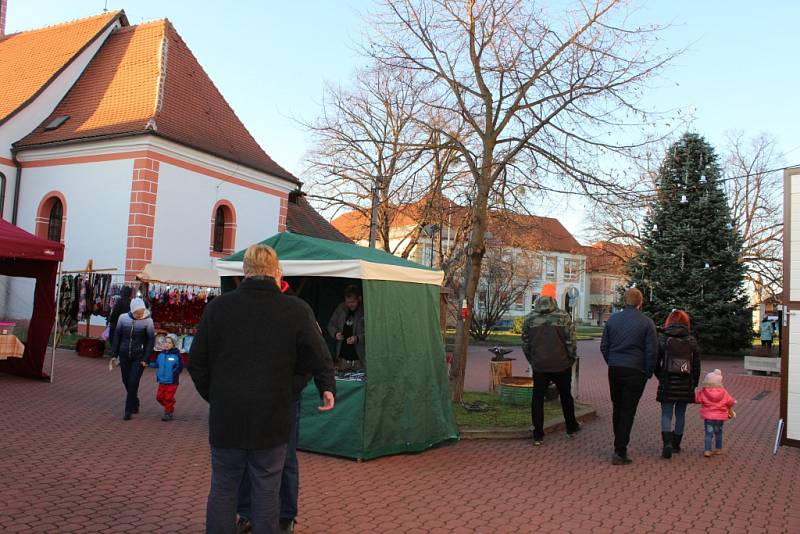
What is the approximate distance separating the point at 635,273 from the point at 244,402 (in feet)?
88.8

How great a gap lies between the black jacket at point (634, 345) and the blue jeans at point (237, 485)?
4949 millimetres

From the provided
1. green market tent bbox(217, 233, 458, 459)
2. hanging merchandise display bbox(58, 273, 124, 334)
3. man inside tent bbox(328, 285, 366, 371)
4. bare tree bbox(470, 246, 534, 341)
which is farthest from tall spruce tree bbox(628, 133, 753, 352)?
man inside tent bbox(328, 285, 366, 371)

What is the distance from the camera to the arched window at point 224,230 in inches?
869

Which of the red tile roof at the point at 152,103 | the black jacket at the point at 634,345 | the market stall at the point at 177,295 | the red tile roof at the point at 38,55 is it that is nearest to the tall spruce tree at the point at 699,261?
the red tile roof at the point at 152,103

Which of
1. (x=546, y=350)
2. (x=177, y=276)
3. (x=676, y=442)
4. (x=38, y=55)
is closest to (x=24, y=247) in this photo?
(x=177, y=276)

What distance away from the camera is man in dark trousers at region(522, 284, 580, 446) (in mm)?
8359

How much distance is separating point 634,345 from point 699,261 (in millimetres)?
21699

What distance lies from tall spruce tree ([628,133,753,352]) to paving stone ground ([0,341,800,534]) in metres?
18.2

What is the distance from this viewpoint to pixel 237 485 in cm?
364

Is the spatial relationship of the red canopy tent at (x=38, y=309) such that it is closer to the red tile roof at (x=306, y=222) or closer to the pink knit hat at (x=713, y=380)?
the pink knit hat at (x=713, y=380)

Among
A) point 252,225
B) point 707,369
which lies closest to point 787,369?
point 707,369

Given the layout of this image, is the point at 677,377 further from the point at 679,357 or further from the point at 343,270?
the point at 343,270

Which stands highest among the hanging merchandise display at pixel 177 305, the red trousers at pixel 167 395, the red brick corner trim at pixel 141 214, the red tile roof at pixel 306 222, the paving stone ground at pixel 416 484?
the red tile roof at pixel 306 222

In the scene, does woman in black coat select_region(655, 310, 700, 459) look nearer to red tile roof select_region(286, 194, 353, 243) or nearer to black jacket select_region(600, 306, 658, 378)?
black jacket select_region(600, 306, 658, 378)
